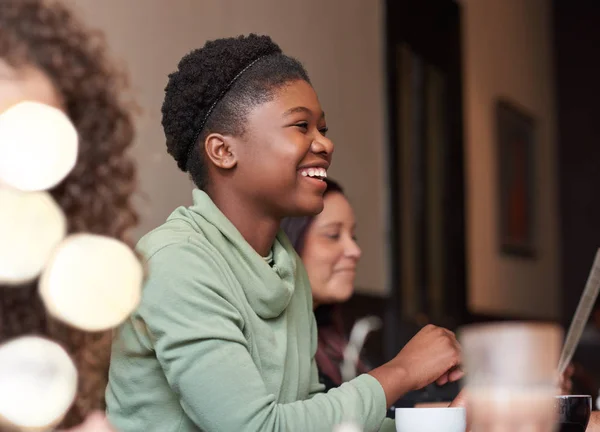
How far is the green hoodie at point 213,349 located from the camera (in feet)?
3.20

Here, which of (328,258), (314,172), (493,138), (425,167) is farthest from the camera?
(493,138)

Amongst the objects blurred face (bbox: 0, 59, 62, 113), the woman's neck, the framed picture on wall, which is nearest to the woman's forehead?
the woman's neck

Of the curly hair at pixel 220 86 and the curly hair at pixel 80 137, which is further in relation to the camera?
the curly hair at pixel 220 86

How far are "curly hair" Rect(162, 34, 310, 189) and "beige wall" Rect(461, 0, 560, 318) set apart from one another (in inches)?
129

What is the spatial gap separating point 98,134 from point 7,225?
11cm

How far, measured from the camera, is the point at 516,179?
16.8 ft

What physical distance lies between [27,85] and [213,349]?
1.19 feet

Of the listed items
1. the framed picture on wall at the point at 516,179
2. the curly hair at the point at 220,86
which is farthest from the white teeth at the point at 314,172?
the framed picture on wall at the point at 516,179

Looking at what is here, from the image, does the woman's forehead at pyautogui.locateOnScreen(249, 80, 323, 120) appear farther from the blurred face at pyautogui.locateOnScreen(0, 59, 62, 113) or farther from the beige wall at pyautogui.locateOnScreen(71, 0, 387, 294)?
the blurred face at pyautogui.locateOnScreen(0, 59, 62, 113)

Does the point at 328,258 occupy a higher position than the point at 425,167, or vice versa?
the point at 425,167

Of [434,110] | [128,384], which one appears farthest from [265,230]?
[434,110]

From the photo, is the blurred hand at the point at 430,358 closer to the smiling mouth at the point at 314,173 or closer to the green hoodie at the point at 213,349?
the green hoodie at the point at 213,349

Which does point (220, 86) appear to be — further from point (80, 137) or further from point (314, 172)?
point (80, 137)

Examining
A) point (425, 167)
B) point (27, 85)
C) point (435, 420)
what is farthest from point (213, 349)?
point (425, 167)
